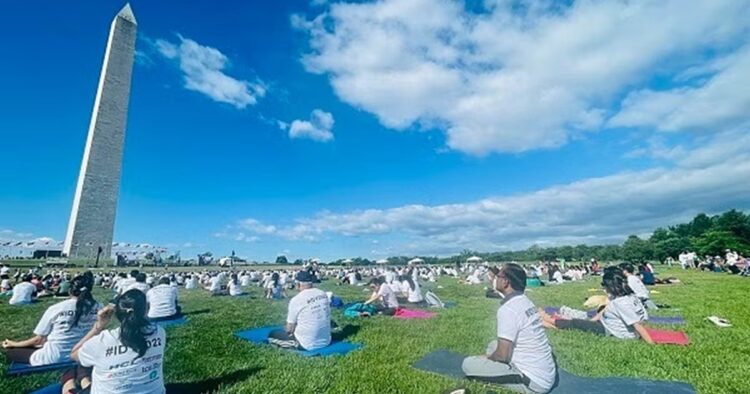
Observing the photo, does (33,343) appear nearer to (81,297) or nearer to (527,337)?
(81,297)

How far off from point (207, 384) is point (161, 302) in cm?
660

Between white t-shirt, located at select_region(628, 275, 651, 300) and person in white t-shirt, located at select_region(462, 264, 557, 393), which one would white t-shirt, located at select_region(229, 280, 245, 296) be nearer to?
white t-shirt, located at select_region(628, 275, 651, 300)

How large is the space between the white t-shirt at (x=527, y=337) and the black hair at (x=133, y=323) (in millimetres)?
3848

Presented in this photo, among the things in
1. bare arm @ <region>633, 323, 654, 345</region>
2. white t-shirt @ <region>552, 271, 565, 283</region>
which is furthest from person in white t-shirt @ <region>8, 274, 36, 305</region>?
white t-shirt @ <region>552, 271, 565, 283</region>

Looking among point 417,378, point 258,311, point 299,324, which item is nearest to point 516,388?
point 417,378

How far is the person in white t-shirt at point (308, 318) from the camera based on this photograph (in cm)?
745

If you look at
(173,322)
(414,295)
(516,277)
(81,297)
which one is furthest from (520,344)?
(414,295)

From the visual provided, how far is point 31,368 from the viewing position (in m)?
5.98

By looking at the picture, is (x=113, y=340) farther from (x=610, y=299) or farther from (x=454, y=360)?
(x=610, y=299)

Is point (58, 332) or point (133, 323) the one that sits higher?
point (133, 323)

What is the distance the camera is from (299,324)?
7555 millimetres

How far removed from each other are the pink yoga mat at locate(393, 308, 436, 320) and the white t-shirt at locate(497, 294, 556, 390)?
261 inches

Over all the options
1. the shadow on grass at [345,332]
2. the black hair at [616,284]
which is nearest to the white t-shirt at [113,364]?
the shadow on grass at [345,332]

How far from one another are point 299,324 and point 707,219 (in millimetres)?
127912
